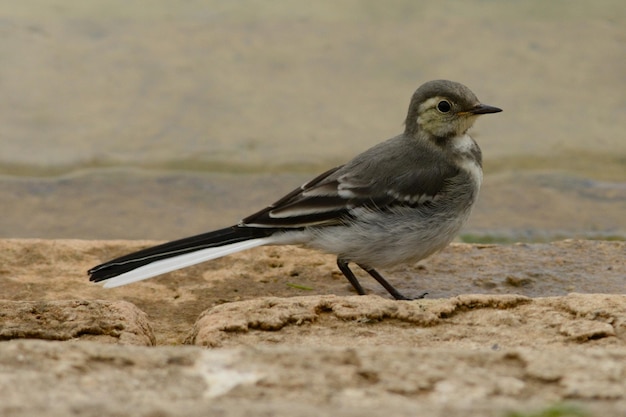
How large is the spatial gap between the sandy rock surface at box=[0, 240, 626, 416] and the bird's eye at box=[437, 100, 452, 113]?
0.87 meters

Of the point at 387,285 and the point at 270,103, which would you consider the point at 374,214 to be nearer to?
the point at 387,285

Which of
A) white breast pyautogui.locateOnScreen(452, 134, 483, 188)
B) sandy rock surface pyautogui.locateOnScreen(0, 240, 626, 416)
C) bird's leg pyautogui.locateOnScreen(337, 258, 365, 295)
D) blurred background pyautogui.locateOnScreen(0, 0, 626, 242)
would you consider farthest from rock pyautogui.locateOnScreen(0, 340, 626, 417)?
blurred background pyautogui.locateOnScreen(0, 0, 626, 242)

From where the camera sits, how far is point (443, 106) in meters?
6.70

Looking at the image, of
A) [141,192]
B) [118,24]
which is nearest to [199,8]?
[118,24]

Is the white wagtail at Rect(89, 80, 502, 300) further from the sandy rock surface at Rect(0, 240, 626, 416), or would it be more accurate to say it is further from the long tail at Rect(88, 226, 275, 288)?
the sandy rock surface at Rect(0, 240, 626, 416)

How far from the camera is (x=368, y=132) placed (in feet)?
34.6

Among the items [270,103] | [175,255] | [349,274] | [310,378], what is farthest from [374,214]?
[270,103]

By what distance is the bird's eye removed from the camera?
6.70 meters

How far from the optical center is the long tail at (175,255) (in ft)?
18.4

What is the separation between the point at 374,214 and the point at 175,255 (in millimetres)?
1220

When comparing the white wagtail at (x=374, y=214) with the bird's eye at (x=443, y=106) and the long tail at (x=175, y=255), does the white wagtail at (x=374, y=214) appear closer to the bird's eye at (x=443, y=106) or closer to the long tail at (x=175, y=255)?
the long tail at (x=175, y=255)

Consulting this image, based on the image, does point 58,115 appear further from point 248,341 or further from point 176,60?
point 248,341

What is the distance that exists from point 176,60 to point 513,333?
7.77 m

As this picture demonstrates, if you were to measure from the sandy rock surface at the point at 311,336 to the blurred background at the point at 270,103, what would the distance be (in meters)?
2.34
